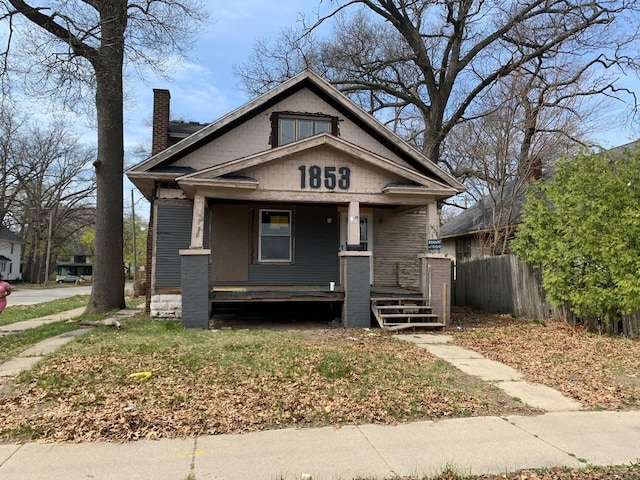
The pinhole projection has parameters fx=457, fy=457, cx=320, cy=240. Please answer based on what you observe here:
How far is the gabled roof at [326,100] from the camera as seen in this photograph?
11.7 metres

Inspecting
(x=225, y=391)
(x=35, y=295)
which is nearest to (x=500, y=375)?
(x=225, y=391)

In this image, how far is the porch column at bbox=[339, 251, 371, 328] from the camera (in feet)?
35.6

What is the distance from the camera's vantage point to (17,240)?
5875 centimetres

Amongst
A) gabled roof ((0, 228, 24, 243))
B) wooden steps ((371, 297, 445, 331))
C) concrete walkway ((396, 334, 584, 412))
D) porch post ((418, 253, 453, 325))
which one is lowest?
concrete walkway ((396, 334, 584, 412))

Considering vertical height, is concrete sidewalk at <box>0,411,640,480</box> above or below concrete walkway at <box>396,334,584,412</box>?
below

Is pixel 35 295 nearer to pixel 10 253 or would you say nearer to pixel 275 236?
pixel 275 236

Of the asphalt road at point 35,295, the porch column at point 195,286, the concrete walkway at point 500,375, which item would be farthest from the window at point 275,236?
the asphalt road at point 35,295

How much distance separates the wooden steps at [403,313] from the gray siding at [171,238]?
469 cm

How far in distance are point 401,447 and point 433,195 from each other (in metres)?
8.18

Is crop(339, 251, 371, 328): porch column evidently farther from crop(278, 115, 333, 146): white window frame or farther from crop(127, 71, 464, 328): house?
crop(278, 115, 333, 146): white window frame

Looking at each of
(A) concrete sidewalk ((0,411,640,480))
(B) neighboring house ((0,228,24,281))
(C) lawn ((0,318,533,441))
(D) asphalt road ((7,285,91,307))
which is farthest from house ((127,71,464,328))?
(B) neighboring house ((0,228,24,281))

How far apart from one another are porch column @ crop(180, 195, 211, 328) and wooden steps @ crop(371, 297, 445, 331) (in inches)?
158

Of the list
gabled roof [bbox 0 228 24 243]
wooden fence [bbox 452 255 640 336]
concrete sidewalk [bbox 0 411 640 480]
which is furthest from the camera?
gabled roof [bbox 0 228 24 243]

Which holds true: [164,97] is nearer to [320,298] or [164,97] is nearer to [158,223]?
[158,223]
